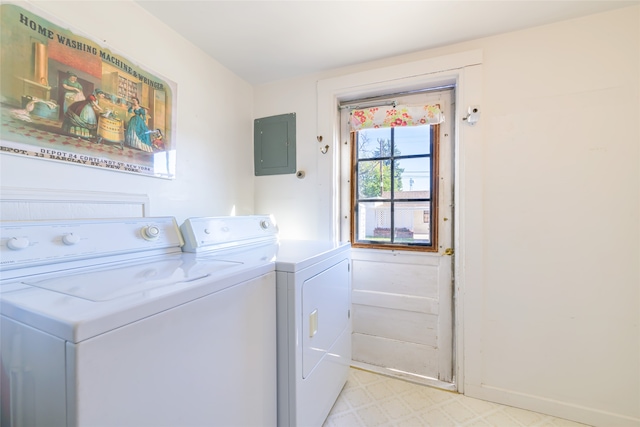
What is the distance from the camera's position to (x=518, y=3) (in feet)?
4.42

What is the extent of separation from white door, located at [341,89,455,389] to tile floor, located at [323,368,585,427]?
0.16m

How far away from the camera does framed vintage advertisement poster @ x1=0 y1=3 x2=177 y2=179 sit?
98 centimetres

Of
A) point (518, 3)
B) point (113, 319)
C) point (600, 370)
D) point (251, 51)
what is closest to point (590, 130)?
point (518, 3)

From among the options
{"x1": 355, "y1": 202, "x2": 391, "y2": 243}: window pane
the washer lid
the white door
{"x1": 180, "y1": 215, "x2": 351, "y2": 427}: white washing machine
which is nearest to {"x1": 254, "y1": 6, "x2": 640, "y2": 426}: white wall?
the white door

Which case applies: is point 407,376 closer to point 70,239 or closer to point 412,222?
point 412,222

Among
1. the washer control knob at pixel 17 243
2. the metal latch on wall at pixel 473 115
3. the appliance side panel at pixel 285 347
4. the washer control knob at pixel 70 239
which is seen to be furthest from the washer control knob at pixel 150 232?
the metal latch on wall at pixel 473 115

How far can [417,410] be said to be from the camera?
1549mm

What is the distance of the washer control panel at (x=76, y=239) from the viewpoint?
0.79m

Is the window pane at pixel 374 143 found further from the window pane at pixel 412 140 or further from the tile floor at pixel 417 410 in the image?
the tile floor at pixel 417 410

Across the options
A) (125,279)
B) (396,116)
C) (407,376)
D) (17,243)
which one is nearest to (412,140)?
(396,116)

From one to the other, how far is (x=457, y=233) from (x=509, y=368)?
2.83 feet

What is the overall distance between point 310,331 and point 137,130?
4.48 feet


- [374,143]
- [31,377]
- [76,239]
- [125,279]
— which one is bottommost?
[31,377]

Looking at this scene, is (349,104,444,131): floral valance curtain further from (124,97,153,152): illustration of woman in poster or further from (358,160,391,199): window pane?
(124,97,153,152): illustration of woman in poster
